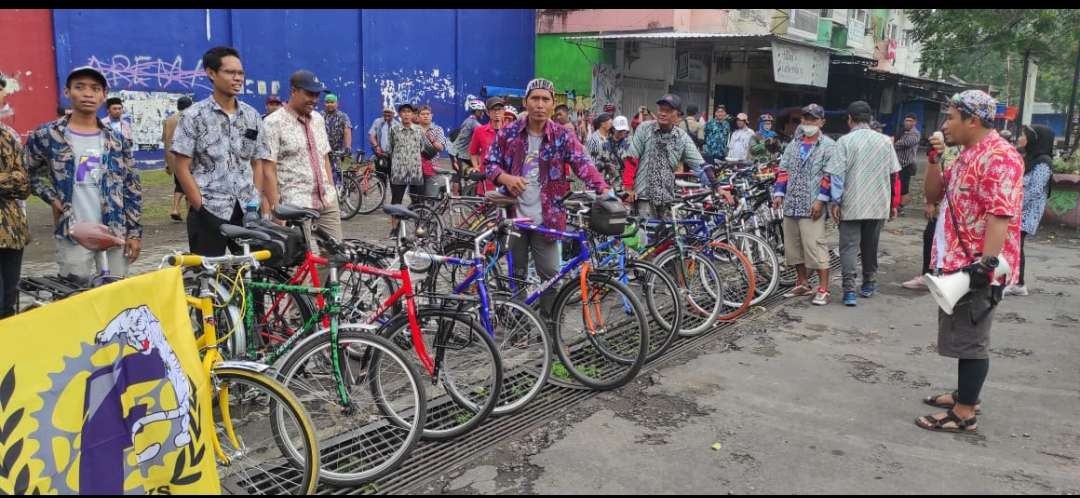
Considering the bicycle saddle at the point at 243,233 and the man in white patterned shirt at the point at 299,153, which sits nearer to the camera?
the bicycle saddle at the point at 243,233

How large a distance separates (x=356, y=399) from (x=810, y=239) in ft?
15.8

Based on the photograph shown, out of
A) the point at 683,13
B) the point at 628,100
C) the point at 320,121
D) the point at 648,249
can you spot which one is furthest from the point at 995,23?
the point at 320,121

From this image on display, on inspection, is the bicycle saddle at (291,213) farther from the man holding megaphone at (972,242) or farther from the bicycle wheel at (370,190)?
the bicycle wheel at (370,190)

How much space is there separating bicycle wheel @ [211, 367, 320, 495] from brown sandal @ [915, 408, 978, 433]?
3.37m

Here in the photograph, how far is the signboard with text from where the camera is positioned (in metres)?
18.1

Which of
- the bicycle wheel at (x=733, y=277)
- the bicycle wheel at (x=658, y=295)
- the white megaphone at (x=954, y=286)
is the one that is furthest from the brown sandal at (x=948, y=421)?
the bicycle wheel at (x=733, y=277)

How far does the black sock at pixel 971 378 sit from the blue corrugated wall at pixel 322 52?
14923 mm

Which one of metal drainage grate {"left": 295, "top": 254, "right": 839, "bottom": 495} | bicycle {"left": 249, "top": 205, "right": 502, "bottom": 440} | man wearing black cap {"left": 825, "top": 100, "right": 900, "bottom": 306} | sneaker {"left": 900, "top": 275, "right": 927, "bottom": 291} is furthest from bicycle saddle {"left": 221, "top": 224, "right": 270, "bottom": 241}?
sneaker {"left": 900, "top": 275, "right": 927, "bottom": 291}

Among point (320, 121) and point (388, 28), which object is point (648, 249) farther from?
point (388, 28)

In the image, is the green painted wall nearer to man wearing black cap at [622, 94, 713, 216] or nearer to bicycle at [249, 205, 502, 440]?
man wearing black cap at [622, 94, 713, 216]

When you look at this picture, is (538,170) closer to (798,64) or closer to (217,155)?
(217,155)

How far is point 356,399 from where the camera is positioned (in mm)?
3543

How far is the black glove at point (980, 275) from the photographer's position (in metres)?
3.85

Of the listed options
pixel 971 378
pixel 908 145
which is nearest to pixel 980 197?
pixel 971 378
